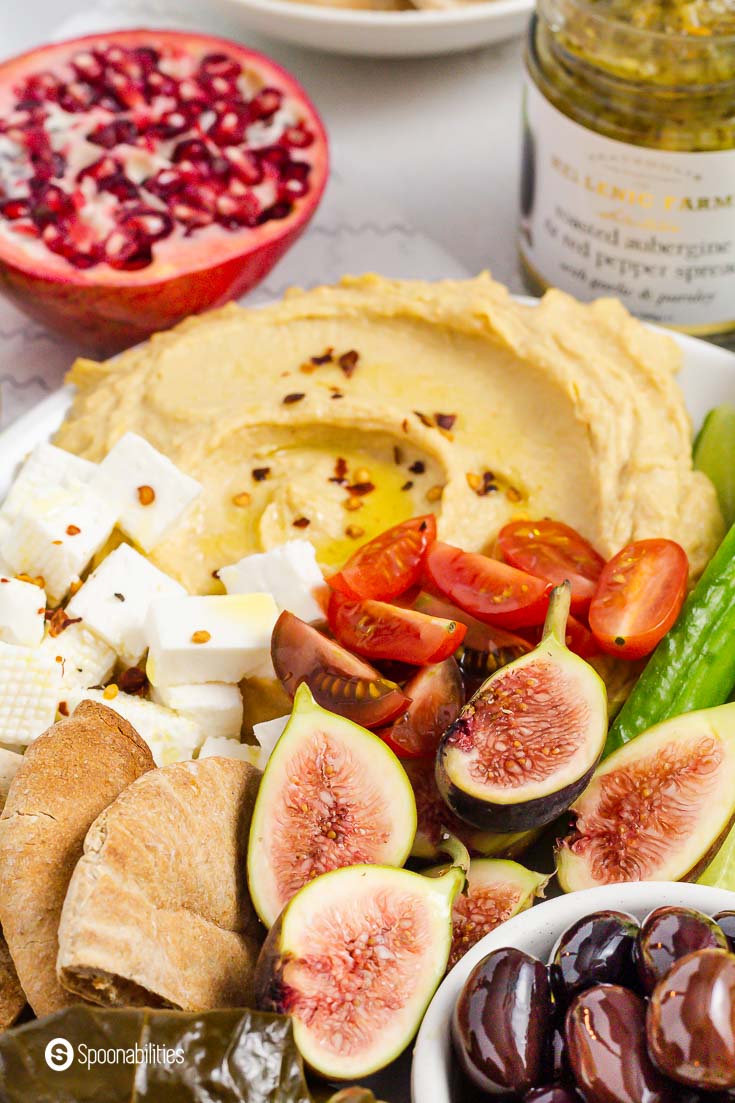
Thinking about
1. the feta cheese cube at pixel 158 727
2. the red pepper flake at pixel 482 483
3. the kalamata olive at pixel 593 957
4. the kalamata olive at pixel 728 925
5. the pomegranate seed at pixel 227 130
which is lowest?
A: the feta cheese cube at pixel 158 727

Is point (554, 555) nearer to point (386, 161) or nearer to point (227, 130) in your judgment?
point (227, 130)

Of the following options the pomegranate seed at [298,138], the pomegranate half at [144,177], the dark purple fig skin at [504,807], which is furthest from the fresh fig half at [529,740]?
the pomegranate seed at [298,138]

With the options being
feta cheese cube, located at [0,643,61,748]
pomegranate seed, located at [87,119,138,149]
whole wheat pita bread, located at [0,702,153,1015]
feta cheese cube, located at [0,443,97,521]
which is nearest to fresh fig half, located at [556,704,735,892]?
whole wheat pita bread, located at [0,702,153,1015]

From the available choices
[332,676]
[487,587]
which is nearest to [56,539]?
[332,676]

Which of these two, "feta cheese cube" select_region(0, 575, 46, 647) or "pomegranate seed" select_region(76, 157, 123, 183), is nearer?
Result: "feta cheese cube" select_region(0, 575, 46, 647)

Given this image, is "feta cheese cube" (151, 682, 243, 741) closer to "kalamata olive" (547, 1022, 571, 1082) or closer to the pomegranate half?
"kalamata olive" (547, 1022, 571, 1082)

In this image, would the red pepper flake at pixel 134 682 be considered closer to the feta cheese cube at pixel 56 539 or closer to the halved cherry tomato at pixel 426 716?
the feta cheese cube at pixel 56 539

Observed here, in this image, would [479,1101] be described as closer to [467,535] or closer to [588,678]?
[588,678]
